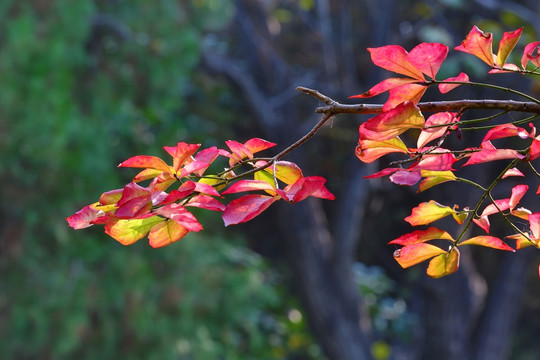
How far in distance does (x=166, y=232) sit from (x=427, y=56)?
11.0 inches

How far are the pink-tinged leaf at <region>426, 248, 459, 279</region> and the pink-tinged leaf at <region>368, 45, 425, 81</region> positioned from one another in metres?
0.16

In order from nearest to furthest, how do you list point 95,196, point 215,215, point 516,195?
point 516,195, point 95,196, point 215,215

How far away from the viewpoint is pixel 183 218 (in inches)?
22.9

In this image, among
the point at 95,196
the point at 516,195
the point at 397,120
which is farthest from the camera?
the point at 95,196

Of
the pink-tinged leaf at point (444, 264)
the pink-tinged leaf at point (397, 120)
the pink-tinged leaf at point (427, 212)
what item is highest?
the pink-tinged leaf at point (397, 120)

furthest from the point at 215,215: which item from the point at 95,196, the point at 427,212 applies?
the point at 427,212

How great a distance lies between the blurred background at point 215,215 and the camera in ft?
11.2

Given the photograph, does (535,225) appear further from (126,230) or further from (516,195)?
(126,230)

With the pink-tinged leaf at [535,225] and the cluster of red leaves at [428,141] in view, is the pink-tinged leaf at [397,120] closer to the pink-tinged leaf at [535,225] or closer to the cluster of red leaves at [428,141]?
the cluster of red leaves at [428,141]

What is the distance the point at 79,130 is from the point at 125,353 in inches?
47.4

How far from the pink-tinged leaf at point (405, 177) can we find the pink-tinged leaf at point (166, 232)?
0.62 feet

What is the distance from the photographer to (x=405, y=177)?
0.59 meters

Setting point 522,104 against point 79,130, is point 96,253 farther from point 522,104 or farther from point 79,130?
point 522,104

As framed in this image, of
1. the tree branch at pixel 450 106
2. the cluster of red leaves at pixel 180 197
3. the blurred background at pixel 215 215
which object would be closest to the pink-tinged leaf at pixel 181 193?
the cluster of red leaves at pixel 180 197
